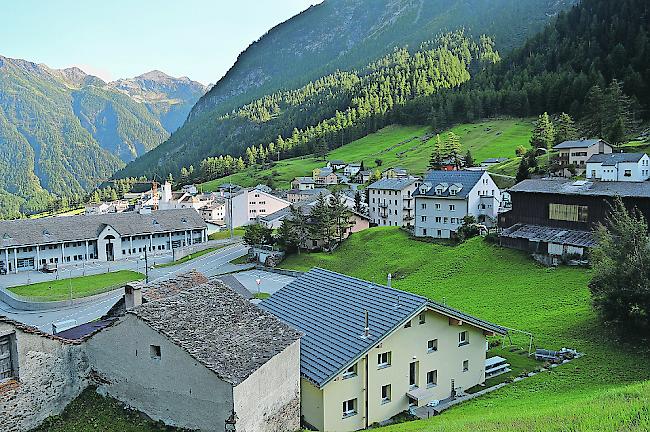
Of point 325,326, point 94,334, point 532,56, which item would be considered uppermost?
point 532,56

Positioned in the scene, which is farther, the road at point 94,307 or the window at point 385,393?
the road at point 94,307

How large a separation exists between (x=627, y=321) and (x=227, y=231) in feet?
272

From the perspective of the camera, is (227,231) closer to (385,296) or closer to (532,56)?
(385,296)

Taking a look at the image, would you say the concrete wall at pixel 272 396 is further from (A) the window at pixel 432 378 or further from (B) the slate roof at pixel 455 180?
(B) the slate roof at pixel 455 180

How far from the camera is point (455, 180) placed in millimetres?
66250

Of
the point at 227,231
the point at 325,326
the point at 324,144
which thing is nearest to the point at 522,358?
the point at 325,326

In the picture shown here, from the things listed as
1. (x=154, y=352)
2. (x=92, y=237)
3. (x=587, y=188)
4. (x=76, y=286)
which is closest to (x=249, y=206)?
(x=92, y=237)

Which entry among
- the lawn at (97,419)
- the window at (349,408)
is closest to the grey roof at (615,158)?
the window at (349,408)

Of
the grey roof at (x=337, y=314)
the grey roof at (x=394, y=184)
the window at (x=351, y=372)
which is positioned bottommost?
the window at (x=351, y=372)

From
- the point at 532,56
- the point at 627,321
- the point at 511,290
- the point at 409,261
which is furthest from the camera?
the point at 532,56

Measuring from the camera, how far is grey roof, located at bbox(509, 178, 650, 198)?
43125mm

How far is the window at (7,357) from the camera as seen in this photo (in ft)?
44.7

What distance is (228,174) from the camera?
17600cm

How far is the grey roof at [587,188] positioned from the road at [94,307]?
35.1 m
